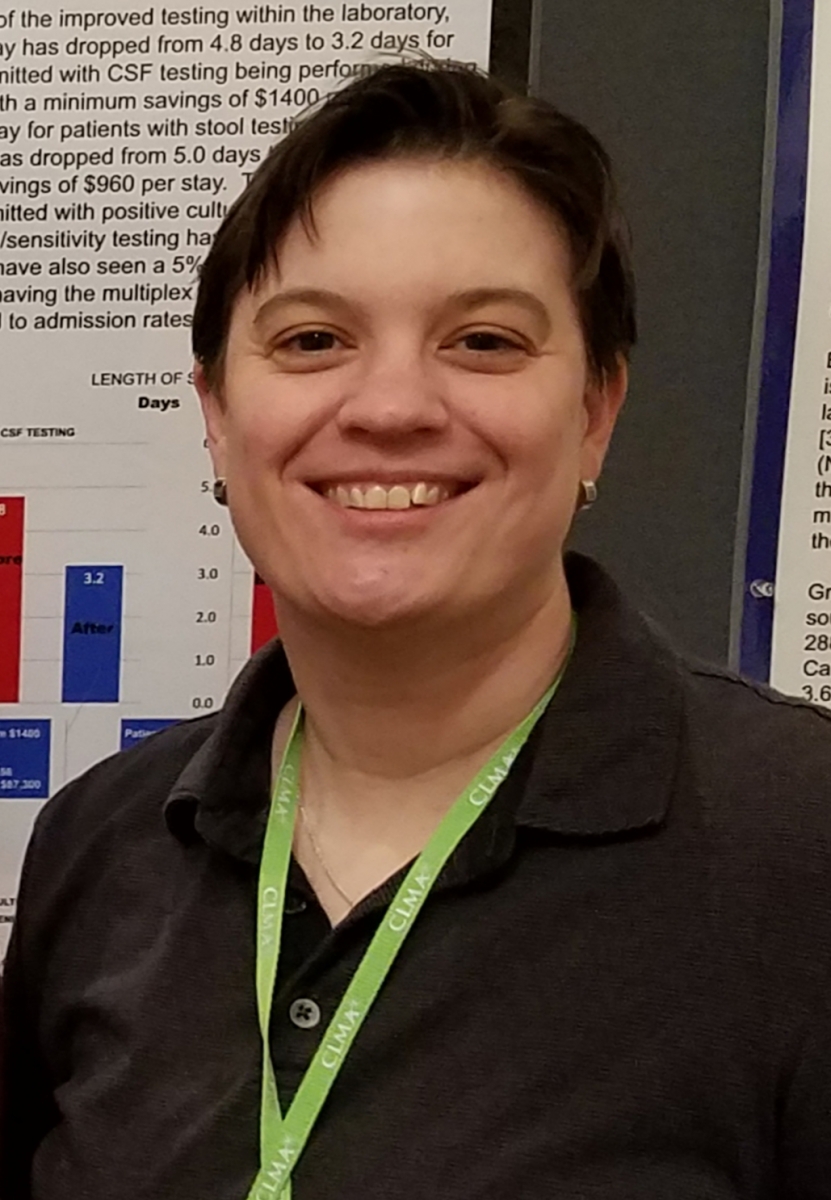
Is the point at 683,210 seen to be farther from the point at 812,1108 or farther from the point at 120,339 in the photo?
the point at 812,1108

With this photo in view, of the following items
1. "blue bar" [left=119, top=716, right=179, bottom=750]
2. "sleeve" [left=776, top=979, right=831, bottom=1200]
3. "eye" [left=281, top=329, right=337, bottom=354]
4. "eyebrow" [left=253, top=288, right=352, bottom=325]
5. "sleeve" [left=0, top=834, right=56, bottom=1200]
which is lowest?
"sleeve" [left=0, top=834, right=56, bottom=1200]

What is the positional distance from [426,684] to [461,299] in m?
0.23

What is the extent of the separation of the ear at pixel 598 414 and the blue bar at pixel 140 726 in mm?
561

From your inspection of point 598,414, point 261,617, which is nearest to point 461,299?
point 598,414

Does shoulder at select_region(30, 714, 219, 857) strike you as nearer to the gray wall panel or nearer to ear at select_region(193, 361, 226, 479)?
ear at select_region(193, 361, 226, 479)

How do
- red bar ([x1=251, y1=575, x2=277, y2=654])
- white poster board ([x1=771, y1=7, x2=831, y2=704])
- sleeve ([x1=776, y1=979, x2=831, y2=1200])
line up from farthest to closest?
red bar ([x1=251, y1=575, x2=277, y2=654]) < white poster board ([x1=771, y1=7, x2=831, y2=704]) < sleeve ([x1=776, y1=979, x2=831, y2=1200])

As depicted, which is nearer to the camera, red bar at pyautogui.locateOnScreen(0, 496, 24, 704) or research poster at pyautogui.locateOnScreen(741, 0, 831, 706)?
research poster at pyautogui.locateOnScreen(741, 0, 831, 706)

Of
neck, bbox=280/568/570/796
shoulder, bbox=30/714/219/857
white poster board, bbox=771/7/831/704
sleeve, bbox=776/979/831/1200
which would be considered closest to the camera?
sleeve, bbox=776/979/831/1200

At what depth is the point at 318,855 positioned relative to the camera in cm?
83

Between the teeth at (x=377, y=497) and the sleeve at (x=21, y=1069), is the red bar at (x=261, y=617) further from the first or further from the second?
the teeth at (x=377, y=497)

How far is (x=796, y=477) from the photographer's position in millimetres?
1101

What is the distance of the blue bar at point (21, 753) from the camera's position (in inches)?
48.1

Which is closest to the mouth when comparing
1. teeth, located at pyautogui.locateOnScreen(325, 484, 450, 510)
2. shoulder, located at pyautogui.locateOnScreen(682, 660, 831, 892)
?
teeth, located at pyautogui.locateOnScreen(325, 484, 450, 510)

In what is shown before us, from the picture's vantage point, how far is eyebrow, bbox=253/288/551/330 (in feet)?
2.39
